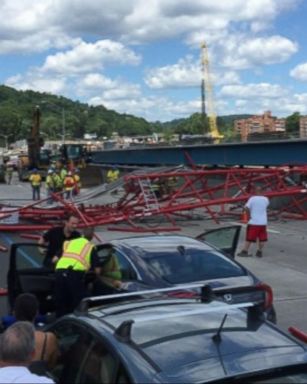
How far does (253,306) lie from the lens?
4.56 metres

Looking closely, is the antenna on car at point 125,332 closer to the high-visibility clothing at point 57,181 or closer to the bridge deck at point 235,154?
the bridge deck at point 235,154

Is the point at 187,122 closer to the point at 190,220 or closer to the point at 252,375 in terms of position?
the point at 190,220

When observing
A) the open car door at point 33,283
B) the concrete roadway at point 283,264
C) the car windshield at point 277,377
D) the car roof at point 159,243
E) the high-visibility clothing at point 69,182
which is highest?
the car windshield at point 277,377

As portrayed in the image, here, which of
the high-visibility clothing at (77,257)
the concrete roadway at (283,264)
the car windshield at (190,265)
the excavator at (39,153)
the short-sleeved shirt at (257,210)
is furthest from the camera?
the excavator at (39,153)

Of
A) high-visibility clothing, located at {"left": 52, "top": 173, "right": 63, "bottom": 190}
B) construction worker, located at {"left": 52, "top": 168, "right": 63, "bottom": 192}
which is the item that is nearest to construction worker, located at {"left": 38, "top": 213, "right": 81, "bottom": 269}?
construction worker, located at {"left": 52, "top": 168, "right": 63, "bottom": 192}

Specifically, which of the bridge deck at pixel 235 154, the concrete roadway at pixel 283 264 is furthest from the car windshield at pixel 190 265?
the bridge deck at pixel 235 154

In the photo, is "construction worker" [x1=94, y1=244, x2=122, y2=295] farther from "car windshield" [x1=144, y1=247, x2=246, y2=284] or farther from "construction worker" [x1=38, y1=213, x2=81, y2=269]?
"construction worker" [x1=38, y1=213, x2=81, y2=269]

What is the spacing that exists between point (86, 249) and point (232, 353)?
16.4 ft

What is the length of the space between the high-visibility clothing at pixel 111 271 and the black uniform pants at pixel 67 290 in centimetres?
58

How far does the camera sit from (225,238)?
11.9 metres

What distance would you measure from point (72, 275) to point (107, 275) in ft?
2.37

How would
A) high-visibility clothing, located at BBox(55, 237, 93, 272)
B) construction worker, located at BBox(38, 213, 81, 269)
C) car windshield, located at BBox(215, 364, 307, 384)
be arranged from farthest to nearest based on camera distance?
1. construction worker, located at BBox(38, 213, 81, 269)
2. high-visibility clothing, located at BBox(55, 237, 93, 272)
3. car windshield, located at BBox(215, 364, 307, 384)

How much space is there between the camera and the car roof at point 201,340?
3.82m

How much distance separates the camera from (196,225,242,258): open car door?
11531mm
